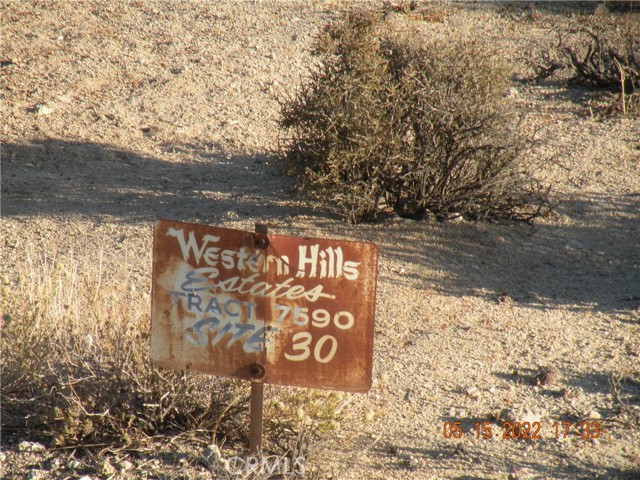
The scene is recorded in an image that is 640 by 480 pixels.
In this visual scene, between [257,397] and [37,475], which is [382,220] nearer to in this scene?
[257,397]

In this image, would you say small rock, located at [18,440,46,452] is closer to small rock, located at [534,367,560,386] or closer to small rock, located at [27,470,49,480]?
small rock, located at [27,470,49,480]

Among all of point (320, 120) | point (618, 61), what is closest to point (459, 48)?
point (320, 120)

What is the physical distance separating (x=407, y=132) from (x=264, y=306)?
357 centimetres

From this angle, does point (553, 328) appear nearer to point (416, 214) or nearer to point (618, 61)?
point (416, 214)

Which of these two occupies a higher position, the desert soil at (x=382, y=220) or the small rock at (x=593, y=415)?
the desert soil at (x=382, y=220)

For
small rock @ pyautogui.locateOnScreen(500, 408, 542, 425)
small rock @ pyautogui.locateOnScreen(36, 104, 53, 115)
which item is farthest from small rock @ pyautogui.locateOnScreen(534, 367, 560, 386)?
small rock @ pyautogui.locateOnScreen(36, 104, 53, 115)

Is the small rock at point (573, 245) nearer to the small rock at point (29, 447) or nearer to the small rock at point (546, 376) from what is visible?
the small rock at point (546, 376)

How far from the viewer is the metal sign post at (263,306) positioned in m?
3.21

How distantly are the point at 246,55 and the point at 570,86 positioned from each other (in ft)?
13.0

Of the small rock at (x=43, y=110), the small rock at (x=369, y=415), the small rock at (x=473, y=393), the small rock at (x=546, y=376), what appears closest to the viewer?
the small rock at (x=369, y=415)

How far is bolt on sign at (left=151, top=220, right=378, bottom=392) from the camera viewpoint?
10.5 ft

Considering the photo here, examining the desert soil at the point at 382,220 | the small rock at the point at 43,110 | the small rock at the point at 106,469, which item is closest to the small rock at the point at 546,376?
the desert soil at the point at 382,220

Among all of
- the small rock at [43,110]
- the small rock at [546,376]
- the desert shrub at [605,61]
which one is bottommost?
the small rock at [546,376]
